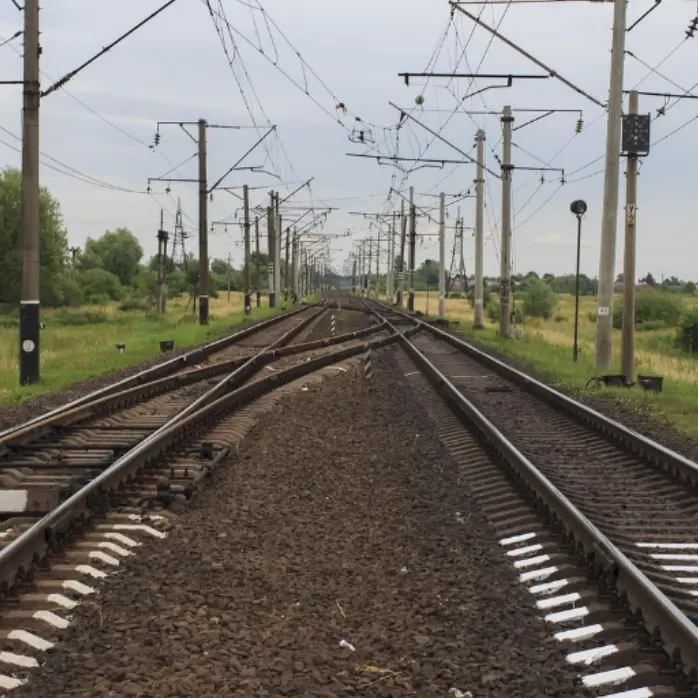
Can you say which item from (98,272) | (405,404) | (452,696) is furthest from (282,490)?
(98,272)

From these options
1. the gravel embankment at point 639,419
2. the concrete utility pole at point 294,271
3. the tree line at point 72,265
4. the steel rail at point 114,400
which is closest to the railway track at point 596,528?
the gravel embankment at point 639,419

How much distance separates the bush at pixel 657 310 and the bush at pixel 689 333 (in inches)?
690

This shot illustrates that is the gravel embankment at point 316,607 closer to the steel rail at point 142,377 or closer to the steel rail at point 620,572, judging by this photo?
the steel rail at point 620,572

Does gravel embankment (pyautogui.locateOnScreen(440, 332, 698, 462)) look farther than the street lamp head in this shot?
No

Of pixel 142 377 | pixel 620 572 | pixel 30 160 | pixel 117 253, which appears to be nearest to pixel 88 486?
pixel 620 572

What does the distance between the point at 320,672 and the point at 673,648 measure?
1.67 metres

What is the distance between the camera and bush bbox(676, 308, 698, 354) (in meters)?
40.3

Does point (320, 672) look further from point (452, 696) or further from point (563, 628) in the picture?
point (563, 628)

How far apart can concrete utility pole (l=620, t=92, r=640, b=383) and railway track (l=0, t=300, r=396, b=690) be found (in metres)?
6.28

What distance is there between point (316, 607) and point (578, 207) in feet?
54.7

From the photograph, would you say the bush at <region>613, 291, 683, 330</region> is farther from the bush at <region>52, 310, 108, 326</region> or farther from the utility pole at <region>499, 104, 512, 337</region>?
the bush at <region>52, 310, 108, 326</region>

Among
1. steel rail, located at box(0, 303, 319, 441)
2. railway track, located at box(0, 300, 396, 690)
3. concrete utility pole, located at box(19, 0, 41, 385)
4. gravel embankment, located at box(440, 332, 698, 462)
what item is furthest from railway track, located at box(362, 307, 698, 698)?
concrete utility pole, located at box(19, 0, 41, 385)

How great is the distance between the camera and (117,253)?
136 metres

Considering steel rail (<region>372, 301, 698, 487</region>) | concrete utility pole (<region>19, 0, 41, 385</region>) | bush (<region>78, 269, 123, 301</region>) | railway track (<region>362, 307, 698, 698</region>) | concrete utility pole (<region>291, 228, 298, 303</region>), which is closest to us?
railway track (<region>362, 307, 698, 698</region>)
